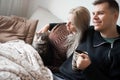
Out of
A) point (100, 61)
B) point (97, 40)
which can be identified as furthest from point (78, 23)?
point (100, 61)

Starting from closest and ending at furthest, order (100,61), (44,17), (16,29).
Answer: (100,61) → (16,29) → (44,17)

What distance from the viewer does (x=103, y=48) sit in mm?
1707

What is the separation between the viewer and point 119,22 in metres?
2.04

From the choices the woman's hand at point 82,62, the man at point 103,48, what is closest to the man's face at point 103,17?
the man at point 103,48

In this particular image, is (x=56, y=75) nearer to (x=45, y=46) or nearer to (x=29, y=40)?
(x=45, y=46)

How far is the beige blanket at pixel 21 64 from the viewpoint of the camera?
1544mm

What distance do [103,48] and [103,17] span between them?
0.74 ft

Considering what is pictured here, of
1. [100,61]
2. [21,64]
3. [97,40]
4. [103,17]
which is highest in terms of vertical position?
[103,17]

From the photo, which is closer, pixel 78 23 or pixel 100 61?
pixel 100 61

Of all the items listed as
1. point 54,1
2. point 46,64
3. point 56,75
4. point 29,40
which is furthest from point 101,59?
point 54,1

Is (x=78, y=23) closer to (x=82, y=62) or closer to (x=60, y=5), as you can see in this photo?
(x=82, y=62)

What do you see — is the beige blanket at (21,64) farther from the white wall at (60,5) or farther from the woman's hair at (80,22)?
the white wall at (60,5)

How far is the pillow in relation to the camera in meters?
2.34

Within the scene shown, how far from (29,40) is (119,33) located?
0.94 meters
